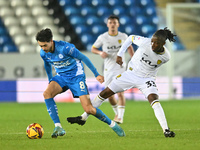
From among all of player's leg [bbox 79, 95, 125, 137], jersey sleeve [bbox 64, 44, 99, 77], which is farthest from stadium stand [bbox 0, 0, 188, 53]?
player's leg [bbox 79, 95, 125, 137]

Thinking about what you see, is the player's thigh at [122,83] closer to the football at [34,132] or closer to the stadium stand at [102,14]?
the football at [34,132]

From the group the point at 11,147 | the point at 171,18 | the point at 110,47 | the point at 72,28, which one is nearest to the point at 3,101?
the point at 72,28

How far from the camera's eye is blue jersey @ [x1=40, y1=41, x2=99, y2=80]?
7.14 meters

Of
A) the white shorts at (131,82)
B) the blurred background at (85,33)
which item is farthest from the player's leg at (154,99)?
the blurred background at (85,33)

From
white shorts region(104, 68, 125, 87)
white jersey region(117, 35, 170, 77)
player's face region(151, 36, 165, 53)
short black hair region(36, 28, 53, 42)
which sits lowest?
white shorts region(104, 68, 125, 87)

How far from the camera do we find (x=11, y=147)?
596cm

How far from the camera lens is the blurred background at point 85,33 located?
56.7 feet

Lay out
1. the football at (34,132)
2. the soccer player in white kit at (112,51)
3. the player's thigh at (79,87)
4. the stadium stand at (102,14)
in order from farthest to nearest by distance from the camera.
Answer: the stadium stand at (102,14) < the soccer player in white kit at (112,51) < the player's thigh at (79,87) < the football at (34,132)

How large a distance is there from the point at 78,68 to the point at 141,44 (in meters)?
1.02

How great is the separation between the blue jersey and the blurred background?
9.76m

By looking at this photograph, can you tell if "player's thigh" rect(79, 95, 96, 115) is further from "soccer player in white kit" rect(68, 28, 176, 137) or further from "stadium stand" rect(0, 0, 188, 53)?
"stadium stand" rect(0, 0, 188, 53)

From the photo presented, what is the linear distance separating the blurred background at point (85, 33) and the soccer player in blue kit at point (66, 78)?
979 centimetres

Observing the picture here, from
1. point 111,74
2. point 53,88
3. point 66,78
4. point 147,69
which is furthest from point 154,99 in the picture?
Answer: point 111,74

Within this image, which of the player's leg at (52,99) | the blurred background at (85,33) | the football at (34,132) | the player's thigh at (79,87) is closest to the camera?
the football at (34,132)
